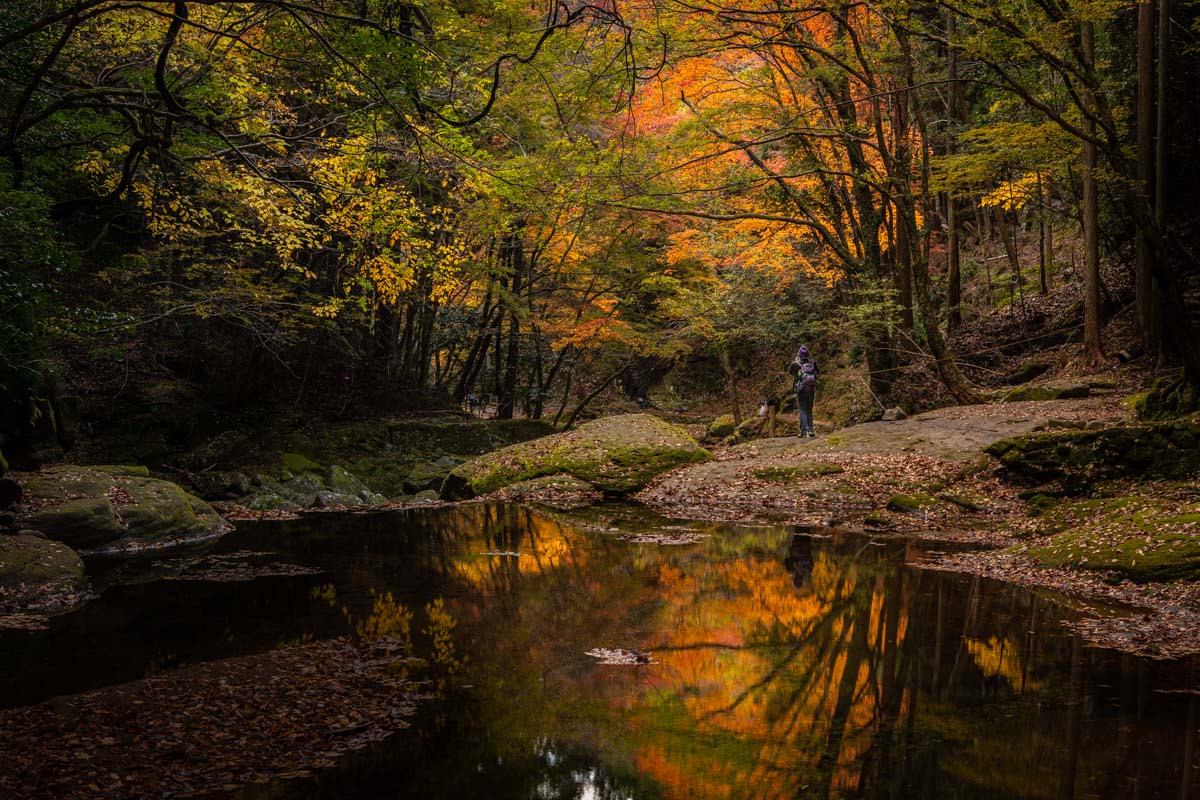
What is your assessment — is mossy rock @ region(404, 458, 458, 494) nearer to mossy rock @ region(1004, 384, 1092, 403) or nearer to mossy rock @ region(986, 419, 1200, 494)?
mossy rock @ region(986, 419, 1200, 494)

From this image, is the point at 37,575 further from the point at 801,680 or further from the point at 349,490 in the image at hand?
the point at 349,490

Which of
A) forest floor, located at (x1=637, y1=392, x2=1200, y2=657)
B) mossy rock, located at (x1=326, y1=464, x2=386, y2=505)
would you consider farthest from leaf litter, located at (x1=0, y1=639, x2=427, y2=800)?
mossy rock, located at (x1=326, y1=464, x2=386, y2=505)

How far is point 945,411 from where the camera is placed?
53.4ft

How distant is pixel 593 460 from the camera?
16.0 meters

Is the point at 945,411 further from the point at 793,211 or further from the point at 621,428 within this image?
the point at 621,428

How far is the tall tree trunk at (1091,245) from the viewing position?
14.2 m

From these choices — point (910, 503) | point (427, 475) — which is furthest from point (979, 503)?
point (427, 475)

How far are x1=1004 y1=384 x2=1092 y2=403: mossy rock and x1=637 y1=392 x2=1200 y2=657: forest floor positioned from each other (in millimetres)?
550

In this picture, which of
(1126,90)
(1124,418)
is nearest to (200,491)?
(1124,418)

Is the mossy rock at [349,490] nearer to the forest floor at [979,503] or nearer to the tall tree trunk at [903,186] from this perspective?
the forest floor at [979,503]

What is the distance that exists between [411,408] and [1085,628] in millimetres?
18620

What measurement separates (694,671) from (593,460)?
1054cm

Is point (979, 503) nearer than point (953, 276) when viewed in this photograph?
Yes

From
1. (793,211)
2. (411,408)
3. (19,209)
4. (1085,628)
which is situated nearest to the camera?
(1085,628)
